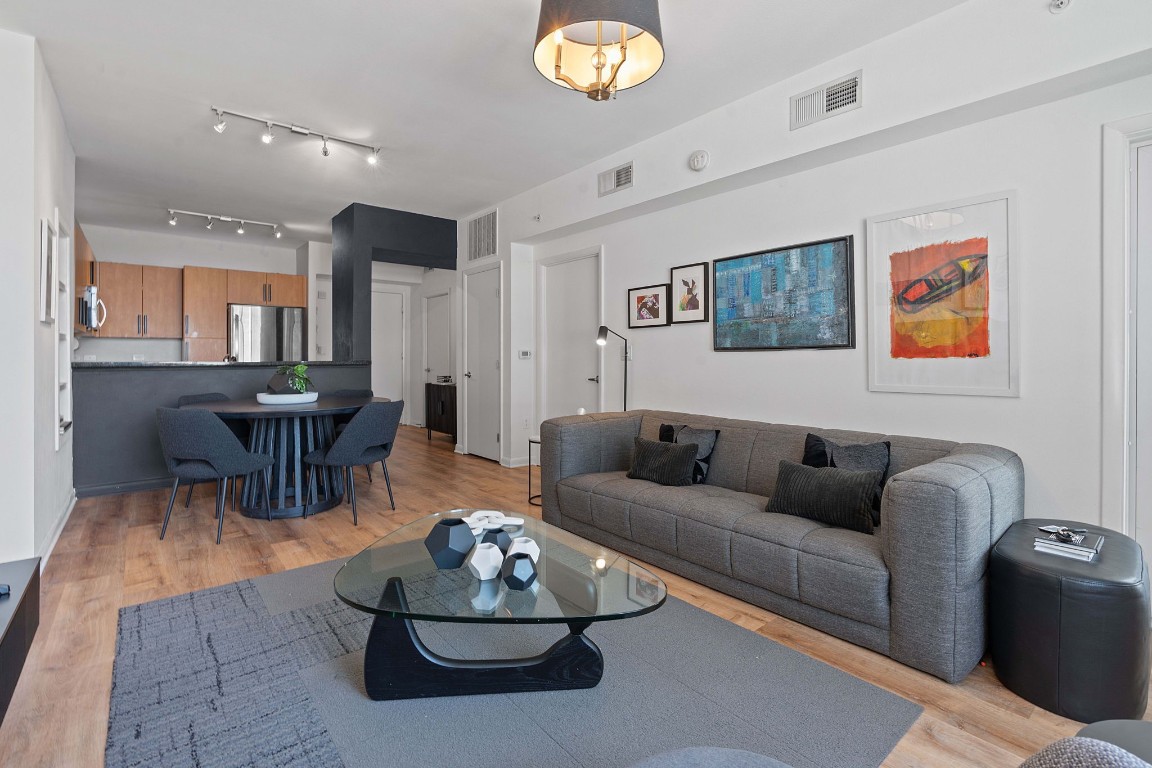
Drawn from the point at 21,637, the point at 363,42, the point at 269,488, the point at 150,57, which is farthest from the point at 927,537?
the point at 150,57

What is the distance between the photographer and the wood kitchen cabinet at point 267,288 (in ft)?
23.0

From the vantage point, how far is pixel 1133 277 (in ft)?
7.72

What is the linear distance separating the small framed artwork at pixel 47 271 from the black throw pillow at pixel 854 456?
4.03 metres

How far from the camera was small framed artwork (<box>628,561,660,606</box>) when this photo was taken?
5.54ft

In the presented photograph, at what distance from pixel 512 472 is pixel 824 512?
11.6 ft

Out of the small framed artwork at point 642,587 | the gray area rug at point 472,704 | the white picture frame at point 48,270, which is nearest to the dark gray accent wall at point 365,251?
the white picture frame at point 48,270

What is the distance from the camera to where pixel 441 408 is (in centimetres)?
746

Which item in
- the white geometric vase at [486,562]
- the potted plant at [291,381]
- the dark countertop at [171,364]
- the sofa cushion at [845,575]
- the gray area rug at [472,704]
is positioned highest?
the dark countertop at [171,364]

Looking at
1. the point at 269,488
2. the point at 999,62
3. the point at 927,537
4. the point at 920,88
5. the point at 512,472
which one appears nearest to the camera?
the point at 927,537

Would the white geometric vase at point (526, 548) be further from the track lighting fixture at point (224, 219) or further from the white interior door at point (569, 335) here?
the track lighting fixture at point (224, 219)

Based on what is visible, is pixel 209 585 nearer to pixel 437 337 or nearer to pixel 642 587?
pixel 642 587

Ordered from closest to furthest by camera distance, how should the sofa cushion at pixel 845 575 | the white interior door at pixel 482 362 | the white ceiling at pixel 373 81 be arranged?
the sofa cushion at pixel 845 575, the white ceiling at pixel 373 81, the white interior door at pixel 482 362

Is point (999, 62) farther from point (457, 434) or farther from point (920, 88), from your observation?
point (457, 434)

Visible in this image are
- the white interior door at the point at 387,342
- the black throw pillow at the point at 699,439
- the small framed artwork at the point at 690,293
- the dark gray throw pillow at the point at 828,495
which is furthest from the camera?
the white interior door at the point at 387,342
